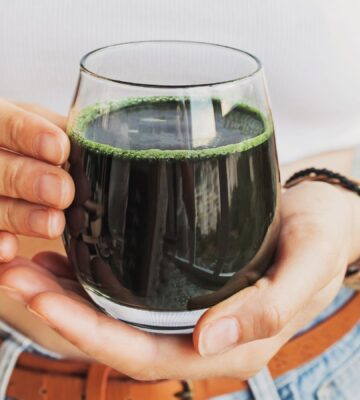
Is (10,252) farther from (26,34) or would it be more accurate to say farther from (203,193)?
(26,34)

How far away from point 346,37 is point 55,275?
1.63 feet

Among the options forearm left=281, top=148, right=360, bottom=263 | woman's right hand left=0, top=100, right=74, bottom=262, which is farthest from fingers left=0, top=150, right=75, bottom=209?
forearm left=281, top=148, right=360, bottom=263

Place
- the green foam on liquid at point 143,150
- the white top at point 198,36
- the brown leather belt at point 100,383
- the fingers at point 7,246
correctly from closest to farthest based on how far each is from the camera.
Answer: the green foam on liquid at point 143,150 → the fingers at point 7,246 → the brown leather belt at point 100,383 → the white top at point 198,36

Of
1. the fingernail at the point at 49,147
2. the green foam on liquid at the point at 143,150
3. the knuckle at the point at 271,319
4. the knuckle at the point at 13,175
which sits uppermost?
the green foam on liquid at the point at 143,150

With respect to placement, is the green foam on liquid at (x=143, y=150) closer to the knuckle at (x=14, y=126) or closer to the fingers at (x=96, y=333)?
the knuckle at (x=14, y=126)

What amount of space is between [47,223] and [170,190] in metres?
0.12

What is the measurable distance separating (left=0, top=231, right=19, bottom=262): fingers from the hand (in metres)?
0.01

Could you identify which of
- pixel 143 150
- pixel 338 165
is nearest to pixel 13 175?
pixel 143 150

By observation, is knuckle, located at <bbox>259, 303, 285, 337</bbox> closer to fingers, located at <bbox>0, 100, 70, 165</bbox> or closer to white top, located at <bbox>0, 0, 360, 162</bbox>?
fingers, located at <bbox>0, 100, 70, 165</bbox>

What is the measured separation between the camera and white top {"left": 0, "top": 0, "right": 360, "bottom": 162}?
0.85m

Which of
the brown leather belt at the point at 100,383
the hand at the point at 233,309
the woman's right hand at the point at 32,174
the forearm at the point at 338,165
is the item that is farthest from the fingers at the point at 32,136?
the forearm at the point at 338,165

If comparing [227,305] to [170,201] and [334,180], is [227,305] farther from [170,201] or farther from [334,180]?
[334,180]

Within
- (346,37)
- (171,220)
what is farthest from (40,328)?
(346,37)

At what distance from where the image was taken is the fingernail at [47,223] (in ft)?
1.82
